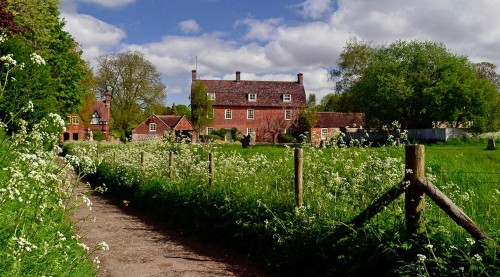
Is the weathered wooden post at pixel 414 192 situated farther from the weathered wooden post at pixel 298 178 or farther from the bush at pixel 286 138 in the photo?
the bush at pixel 286 138

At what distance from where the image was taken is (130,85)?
227 feet

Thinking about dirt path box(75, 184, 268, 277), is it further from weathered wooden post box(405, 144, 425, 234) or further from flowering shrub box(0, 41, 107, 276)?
weathered wooden post box(405, 144, 425, 234)

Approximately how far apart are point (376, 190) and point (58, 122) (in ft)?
15.5

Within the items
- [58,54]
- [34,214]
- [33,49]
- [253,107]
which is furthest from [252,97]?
[34,214]

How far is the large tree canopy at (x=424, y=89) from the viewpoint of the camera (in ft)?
136

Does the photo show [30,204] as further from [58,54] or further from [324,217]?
[58,54]

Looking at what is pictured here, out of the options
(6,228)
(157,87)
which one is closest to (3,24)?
(6,228)

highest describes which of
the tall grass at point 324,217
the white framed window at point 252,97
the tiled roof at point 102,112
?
the white framed window at point 252,97

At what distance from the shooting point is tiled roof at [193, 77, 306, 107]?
238 feet

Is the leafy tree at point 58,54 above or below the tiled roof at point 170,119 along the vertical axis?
above

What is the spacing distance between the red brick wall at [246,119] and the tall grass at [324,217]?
58829 millimetres

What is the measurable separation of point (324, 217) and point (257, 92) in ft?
221

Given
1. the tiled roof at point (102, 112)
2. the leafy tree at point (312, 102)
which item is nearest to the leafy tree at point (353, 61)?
the leafy tree at point (312, 102)

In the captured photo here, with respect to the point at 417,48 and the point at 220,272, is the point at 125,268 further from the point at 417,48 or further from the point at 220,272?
the point at 417,48
